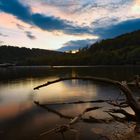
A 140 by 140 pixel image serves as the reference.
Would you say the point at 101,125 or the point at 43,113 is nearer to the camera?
the point at 101,125

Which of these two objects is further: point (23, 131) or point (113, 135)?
point (23, 131)

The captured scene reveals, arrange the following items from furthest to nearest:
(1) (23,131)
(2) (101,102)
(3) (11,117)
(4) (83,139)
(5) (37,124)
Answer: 1. (2) (101,102)
2. (3) (11,117)
3. (5) (37,124)
4. (1) (23,131)
5. (4) (83,139)

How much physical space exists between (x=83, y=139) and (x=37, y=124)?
5544 mm

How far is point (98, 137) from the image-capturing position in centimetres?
1460

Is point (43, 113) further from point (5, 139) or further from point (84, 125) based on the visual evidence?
point (5, 139)

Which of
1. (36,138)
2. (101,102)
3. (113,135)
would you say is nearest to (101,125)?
(113,135)

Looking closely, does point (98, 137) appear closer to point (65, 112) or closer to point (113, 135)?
point (113, 135)

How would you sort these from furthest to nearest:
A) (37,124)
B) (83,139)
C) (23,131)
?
(37,124) < (23,131) < (83,139)

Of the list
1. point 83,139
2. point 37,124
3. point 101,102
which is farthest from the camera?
point 101,102

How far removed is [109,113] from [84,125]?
3.49 metres

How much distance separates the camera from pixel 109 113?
20.3 metres

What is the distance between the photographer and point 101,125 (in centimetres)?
1744

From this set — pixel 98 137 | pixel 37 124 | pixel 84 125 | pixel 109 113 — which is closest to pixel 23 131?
pixel 37 124

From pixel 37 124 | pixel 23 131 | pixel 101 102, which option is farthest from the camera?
pixel 101 102
